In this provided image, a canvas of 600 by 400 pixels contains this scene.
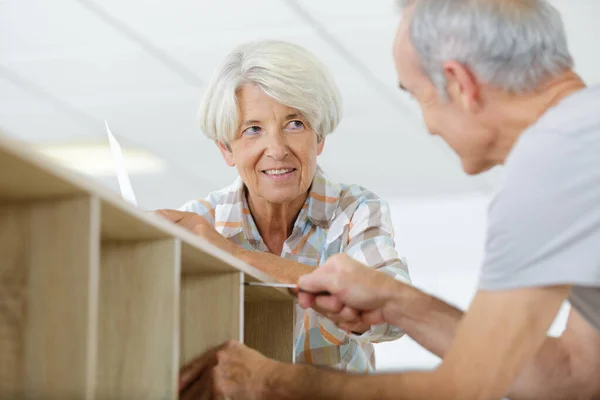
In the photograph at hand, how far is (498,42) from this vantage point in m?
1.32

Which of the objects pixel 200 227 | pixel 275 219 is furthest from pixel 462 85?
pixel 275 219

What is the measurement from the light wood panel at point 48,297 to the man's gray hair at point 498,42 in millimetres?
595

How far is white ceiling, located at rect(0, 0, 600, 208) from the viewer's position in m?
3.63

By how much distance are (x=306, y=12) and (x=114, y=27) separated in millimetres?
783

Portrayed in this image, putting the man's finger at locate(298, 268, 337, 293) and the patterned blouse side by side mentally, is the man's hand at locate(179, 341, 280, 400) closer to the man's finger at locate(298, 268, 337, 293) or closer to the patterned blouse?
the man's finger at locate(298, 268, 337, 293)

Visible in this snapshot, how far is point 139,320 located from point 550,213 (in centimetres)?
56

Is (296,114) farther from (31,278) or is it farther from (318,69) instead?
(31,278)

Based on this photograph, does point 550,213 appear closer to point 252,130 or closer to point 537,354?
point 537,354

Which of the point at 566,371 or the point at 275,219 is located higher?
the point at 275,219

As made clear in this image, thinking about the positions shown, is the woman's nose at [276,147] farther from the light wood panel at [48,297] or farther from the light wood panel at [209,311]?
the light wood panel at [48,297]

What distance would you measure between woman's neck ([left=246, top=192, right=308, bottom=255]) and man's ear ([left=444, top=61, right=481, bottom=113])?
2.61 ft

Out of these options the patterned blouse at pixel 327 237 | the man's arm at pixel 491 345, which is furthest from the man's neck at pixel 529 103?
the patterned blouse at pixel 327 237

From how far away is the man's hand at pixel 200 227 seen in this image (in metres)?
1.74

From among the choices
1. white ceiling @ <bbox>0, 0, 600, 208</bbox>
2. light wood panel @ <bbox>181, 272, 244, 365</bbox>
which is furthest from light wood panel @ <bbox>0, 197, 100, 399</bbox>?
white ceiling @ <bbox>0, 0, 600, 208</bbox>
